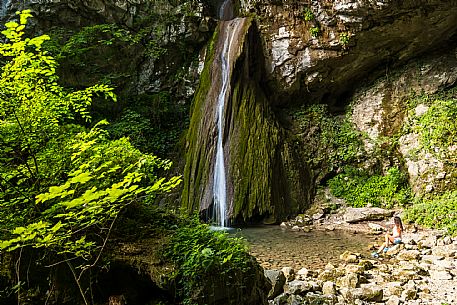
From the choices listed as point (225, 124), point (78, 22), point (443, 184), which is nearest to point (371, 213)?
point (443, 184)

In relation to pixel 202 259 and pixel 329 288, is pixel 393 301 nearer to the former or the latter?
pixel 329 288

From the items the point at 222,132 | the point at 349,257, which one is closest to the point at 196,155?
the point at 222,132

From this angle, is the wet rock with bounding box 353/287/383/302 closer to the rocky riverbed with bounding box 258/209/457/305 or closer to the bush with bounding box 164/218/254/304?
the rocky riverbed with bounding box 258/209/457/305

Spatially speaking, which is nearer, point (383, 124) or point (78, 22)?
point (383, 124)

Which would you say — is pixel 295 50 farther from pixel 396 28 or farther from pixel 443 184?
pixel 443 184

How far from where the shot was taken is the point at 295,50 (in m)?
10.2

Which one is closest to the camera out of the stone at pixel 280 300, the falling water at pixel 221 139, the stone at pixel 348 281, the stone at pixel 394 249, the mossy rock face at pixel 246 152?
the stone at pixel 280 300

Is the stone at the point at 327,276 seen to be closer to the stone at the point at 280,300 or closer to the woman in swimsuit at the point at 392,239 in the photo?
the stone at the point at 280,300

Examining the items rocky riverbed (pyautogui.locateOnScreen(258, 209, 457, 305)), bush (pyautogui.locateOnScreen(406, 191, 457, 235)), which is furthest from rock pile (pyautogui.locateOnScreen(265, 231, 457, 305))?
bush (pyautogui.locateOnScreen(406, 191, 457, 235))

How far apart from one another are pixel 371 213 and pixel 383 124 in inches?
124

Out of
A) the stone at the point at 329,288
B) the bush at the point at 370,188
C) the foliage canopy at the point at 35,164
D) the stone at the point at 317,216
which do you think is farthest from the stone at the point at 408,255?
the foliage canopy at the point at 35,164

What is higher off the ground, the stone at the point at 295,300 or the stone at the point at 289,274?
the stone at the point at 289,274

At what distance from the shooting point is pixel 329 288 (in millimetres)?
4172

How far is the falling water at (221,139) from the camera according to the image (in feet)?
28.2
